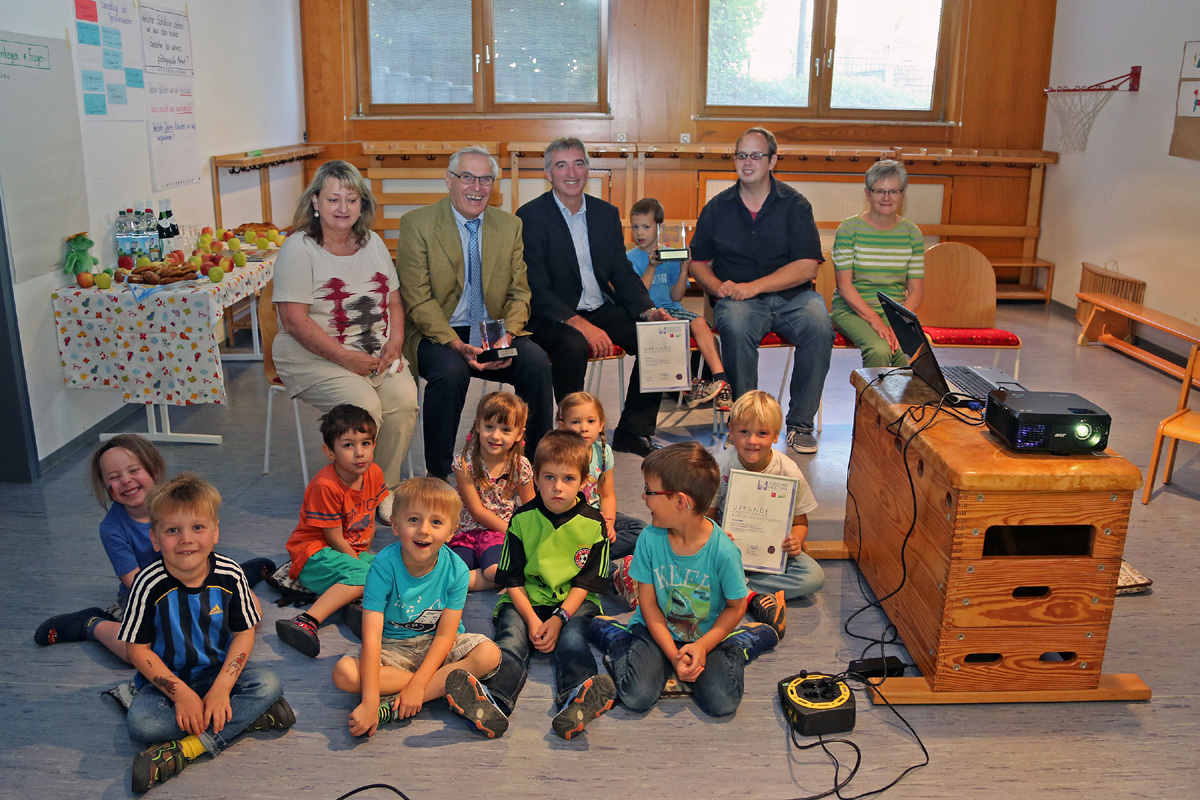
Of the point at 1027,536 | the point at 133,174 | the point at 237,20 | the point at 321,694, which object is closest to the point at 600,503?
the point at 321,694

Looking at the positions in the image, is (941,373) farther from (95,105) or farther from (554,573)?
(95,105)

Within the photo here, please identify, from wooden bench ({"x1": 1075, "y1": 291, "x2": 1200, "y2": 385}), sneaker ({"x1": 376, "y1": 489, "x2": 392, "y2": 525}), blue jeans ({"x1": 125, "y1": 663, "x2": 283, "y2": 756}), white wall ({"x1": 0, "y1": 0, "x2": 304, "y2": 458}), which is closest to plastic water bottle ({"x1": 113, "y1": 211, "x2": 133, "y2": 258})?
white wall ({"x1": 0, "y1": 0, "x2": 304, "y2": 458})

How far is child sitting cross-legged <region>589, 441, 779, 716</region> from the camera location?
2402 millimetres

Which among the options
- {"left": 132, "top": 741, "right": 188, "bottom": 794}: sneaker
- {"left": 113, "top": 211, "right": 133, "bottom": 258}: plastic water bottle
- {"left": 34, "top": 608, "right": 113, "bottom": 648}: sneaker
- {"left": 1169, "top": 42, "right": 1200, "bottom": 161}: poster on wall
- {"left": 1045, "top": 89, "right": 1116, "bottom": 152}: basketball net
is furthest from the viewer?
{"left": 1045, "top": 89, "right": 1116, "bottom": 152}: basketball net

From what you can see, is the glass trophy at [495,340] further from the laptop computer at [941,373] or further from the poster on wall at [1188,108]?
the poster on wall at [1188,108]

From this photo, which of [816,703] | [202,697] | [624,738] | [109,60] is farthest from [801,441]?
[109,60]

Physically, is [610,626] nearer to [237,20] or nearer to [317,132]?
[237,20]

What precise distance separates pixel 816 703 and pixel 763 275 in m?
2.62

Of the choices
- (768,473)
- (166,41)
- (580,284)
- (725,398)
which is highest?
(166,41)

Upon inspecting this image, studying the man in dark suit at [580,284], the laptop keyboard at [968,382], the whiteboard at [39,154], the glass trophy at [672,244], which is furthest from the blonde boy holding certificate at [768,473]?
the whiteboard at [39,154]

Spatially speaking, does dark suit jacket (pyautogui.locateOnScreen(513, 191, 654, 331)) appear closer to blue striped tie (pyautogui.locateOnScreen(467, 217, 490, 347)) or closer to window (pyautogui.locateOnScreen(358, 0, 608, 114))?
blue striped tie (pyautogui.locateOnScreen(467, 217, 490, 347))

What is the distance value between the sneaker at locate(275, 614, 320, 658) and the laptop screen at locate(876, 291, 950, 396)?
190 centimetres

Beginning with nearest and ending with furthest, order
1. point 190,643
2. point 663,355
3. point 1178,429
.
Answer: point 190,643 < point 1178,429 < point 663,355

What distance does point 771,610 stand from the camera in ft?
9.09
